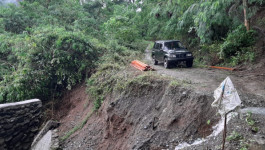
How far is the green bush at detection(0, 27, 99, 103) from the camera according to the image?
12.4 m

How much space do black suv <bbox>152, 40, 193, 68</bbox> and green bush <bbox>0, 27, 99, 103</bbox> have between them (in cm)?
428

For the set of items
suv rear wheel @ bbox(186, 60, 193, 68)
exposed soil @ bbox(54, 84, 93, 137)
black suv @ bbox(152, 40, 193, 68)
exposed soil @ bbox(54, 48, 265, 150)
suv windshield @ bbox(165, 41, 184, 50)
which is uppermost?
suv windshield @ bbox(165, 41, 184, 50)

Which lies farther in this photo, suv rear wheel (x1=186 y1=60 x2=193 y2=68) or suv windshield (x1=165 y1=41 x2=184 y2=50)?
suv windshield (x1=165 y1=41 x2=184 y2=50)

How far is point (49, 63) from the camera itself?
43.0 feet

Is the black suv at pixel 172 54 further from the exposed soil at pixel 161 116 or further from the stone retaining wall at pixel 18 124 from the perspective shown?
the stone retaining wall at pixel 18 124

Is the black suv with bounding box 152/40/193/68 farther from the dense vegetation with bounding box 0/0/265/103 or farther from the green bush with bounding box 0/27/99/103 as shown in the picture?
the green bush with bounding box 0/27/99/103

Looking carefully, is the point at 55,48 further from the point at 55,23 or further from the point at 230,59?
the point at 230,59

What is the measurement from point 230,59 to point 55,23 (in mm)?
14649

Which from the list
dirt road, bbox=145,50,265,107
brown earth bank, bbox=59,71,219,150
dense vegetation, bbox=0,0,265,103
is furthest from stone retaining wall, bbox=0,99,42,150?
dirt road, bbox=145,50,265,107

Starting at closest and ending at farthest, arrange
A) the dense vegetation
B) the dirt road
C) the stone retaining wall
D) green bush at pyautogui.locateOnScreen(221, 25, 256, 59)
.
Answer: the dirt road < the stone retaining wall < the dense vegetation < green bush at pyautogui.locateOnScreen(221, 25, 256, 59)

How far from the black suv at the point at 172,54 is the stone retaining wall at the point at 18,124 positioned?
→ 7108 millimetres

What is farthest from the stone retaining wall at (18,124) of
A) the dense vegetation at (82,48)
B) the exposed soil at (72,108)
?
the dense vegetation at (82,48)

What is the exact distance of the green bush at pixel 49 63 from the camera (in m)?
12.4

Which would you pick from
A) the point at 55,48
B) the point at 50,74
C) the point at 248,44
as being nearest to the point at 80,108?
the point at 50,74
